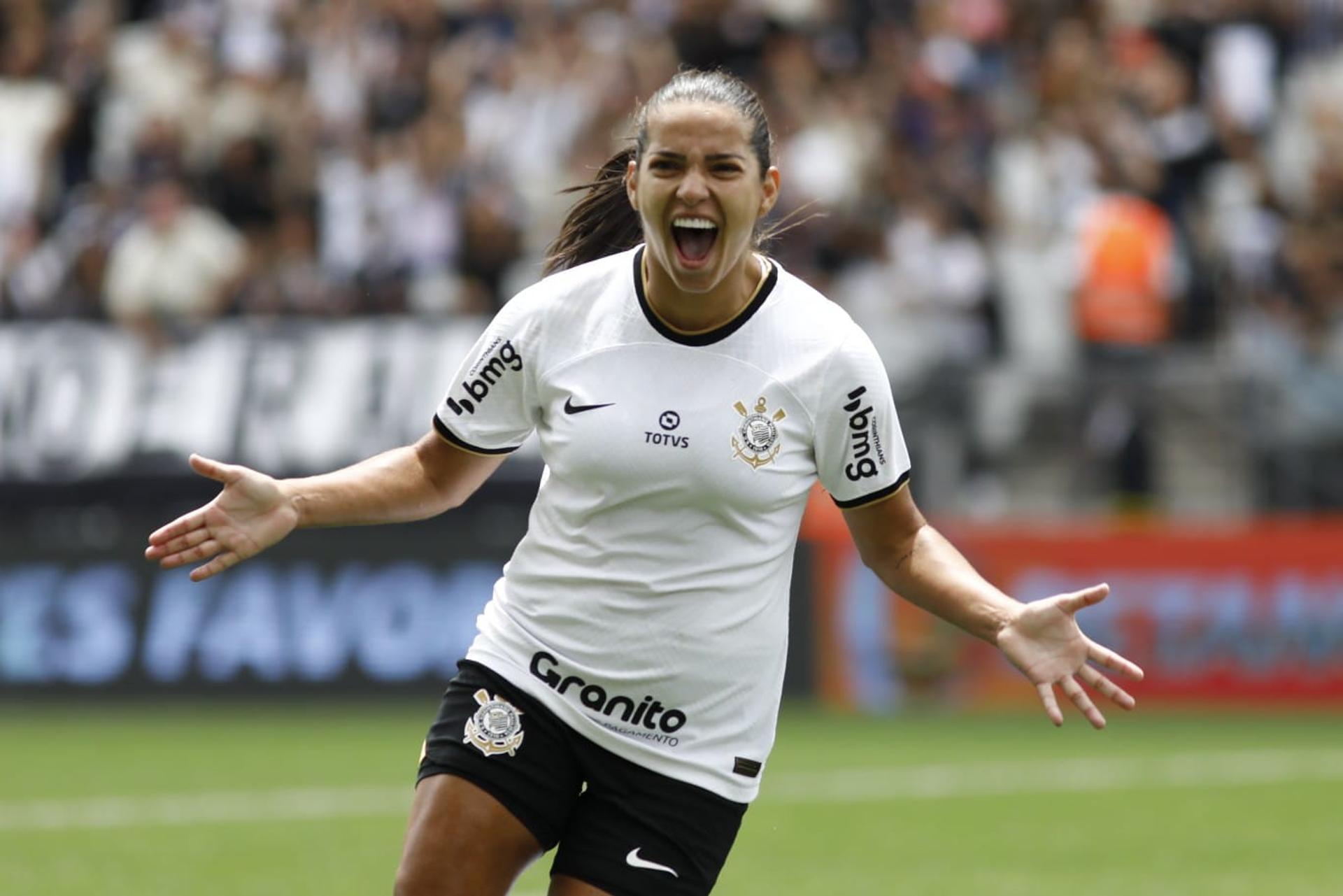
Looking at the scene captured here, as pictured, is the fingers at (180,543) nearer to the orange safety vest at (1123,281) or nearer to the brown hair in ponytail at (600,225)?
the brown hair in ponytail at (600,225)

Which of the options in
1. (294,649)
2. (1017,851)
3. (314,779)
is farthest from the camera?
(294,649)

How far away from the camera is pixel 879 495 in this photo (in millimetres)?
5379

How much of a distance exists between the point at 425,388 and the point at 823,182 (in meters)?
3.29

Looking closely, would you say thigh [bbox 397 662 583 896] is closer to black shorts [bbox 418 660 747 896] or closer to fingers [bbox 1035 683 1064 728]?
black shorts [bbox 418 660 747 896]

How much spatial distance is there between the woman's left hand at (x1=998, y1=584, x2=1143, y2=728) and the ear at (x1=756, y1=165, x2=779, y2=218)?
3.48ft

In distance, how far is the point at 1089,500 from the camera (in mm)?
15484

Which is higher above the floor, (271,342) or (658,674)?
(658,674)

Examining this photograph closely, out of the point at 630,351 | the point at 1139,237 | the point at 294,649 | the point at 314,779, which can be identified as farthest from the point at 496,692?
the point at 1139,237

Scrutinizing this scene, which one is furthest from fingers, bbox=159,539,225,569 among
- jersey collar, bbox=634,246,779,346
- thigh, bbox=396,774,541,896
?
jersey collar, bbox=634,246,779,346

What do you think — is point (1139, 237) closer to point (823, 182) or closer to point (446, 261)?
point (823, 182)

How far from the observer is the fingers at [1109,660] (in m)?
5.11

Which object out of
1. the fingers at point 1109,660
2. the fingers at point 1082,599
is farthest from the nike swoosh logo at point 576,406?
the fingers at point 1109,660

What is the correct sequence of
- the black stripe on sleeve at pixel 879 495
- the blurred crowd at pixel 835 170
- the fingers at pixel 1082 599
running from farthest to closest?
1. the blurred crowd at pixel 835 170
2. the black stripe on sleeve at pixel 879 495
3. the fingers at pixel 1082 599

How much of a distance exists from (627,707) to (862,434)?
0.81 m
